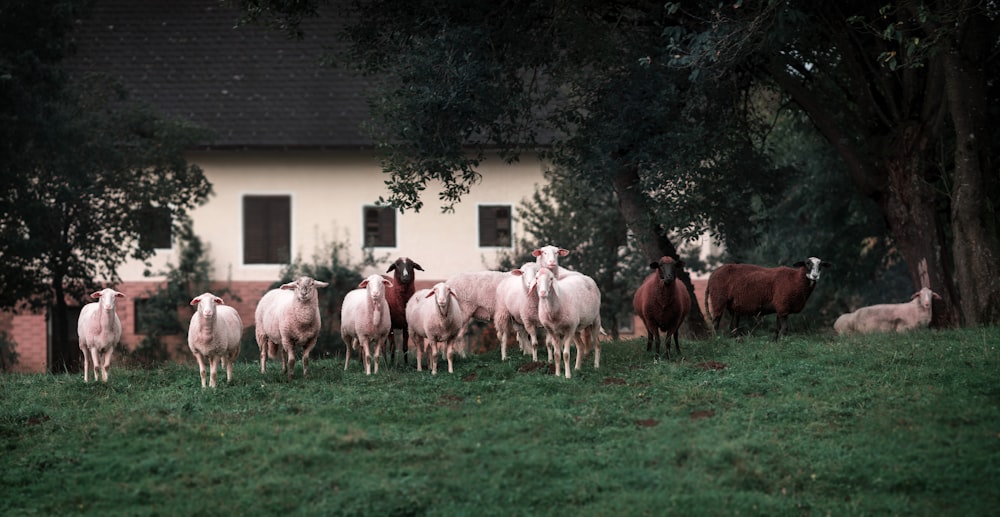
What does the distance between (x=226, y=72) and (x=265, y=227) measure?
16.3 ft

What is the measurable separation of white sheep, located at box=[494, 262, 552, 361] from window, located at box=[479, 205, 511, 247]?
15615 millimetres

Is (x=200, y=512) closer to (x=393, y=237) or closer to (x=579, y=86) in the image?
(x=579, y=86)

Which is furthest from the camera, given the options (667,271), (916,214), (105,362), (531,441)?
(916,214)

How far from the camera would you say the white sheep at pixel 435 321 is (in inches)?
696

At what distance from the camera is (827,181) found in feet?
99.2

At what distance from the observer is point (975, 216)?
21.1 m

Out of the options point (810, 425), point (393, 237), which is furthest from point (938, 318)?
point (393, 237)

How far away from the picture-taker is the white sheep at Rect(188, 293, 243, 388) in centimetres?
1652

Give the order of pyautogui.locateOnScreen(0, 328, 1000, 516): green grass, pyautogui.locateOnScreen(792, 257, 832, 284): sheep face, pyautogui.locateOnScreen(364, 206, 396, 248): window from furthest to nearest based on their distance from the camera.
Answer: pyautogui.locateOnScreen(364, 206, 396, 248): window
pyautogui.locateOnScreen(792, 257, 832, 284): sheep face
pyautogui.locateOnScreen(0, 328, 1000, 516): green grass

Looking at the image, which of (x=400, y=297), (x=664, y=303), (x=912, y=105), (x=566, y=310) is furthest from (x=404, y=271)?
(x=912, y=105)

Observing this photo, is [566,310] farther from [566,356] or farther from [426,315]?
[426,315]

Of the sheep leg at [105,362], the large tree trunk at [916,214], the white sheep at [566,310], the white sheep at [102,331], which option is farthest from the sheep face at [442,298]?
the large tree trunk at [916,214]

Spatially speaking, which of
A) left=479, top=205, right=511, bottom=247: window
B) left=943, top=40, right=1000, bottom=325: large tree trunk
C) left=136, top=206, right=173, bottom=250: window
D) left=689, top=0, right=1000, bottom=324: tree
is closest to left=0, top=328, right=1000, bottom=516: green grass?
left=943, top=40, right=1000, bottom=325: large tree trunk

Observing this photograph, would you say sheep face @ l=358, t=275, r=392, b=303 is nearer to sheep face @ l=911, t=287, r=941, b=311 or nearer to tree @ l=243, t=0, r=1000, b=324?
tree @ l=243, t=0, r=1000, b=324
